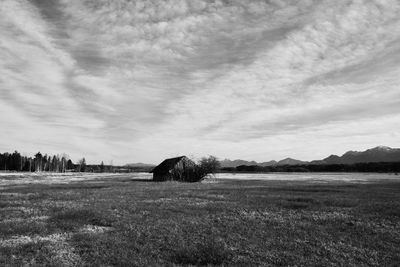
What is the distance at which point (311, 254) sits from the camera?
541 inches

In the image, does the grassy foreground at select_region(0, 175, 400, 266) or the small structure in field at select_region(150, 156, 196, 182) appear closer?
the grassy foreground at select_region(0, 175, 400, 266)

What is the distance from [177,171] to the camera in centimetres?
7919

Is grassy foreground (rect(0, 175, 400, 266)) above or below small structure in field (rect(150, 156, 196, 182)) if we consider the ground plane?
below

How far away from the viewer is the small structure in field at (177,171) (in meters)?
78.2

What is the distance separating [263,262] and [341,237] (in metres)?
6.21

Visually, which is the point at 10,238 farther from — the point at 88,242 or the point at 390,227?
the point at 390,227

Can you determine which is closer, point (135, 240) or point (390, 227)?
point (135, 240)

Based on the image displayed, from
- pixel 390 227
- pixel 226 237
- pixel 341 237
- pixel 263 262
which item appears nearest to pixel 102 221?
pixel 226 237

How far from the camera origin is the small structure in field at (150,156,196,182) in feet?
257

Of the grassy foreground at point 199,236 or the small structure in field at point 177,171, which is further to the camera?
the small structure in field at point 177,171

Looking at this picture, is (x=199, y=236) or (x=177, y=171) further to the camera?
(x=177, y=171)

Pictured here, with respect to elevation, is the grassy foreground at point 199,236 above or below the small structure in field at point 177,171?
below

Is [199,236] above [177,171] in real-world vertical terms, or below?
below

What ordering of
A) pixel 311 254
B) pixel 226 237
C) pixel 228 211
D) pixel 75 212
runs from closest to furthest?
1. pixel 311 254
2. pixel 226 237
3. pixel 75 212
4. pixel 228 211
